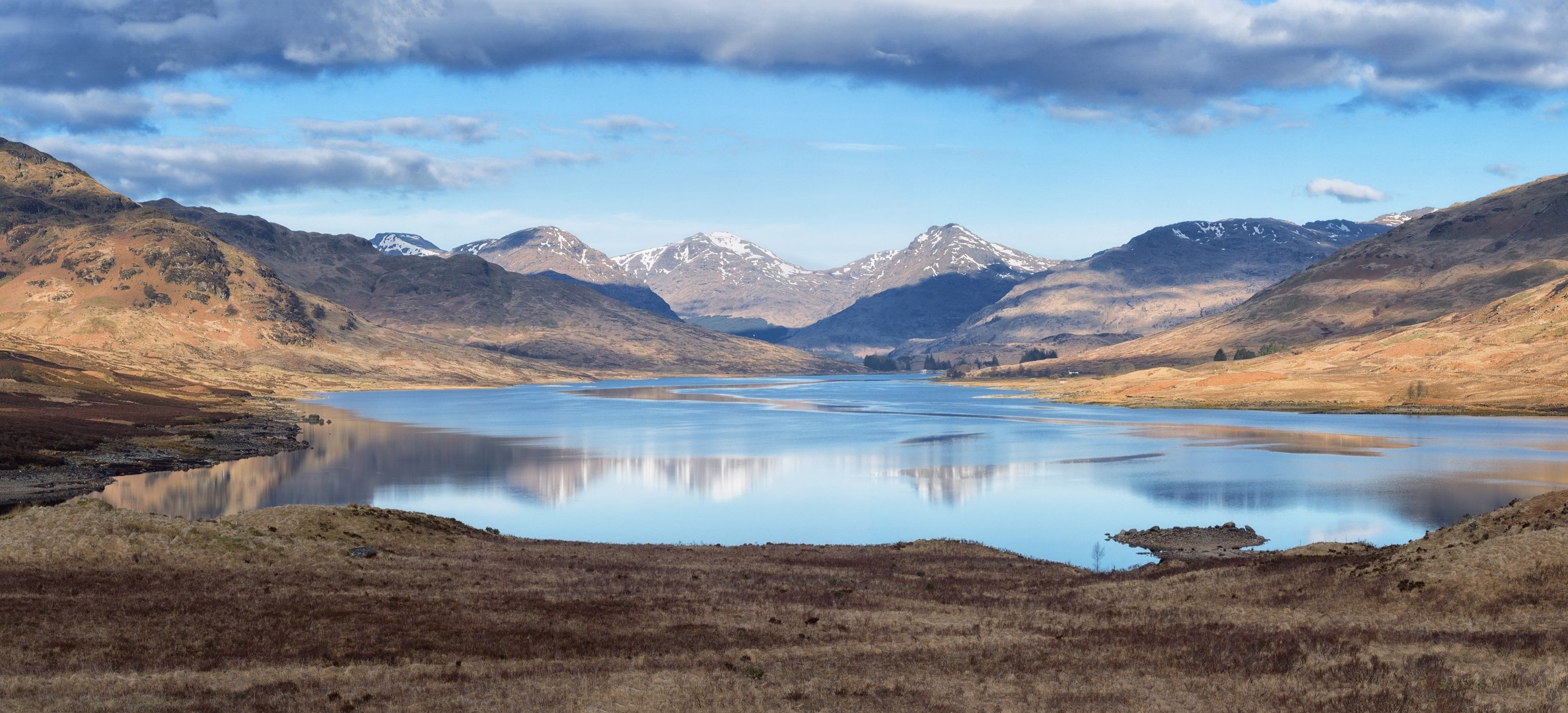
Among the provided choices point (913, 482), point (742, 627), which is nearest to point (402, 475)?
point (913, 482)

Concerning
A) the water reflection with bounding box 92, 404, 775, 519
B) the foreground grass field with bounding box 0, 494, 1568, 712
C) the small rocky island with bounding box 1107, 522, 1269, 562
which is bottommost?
the water reflection with bounding box 92, 404, 775, 519

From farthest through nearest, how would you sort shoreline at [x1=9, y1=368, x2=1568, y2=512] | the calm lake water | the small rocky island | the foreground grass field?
shoreline at [x1=9, y1=368, x2=1568, y2=512] → the calm lake water → the small rocky island → the foreground grass field

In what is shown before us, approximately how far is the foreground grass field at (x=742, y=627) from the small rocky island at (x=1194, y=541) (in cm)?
1459

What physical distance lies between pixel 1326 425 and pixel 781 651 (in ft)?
562

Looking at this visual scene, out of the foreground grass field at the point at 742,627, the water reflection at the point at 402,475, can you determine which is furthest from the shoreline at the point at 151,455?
the foreground grass field at the point at 742,627

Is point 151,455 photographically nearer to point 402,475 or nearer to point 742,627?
point 402,475

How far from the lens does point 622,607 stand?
3572 centimetres

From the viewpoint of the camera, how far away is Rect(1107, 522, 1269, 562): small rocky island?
62.2 meters

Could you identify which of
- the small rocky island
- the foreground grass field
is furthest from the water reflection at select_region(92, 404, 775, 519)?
the small rocky island

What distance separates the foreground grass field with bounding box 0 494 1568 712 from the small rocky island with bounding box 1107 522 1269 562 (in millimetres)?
14590

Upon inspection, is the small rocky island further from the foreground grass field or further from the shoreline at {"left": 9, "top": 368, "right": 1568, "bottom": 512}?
the shoreline at {"left": 9, "top": 368, "right": 1568, "bottom": 512}

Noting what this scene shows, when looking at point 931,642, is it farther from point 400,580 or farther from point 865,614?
point 400,580

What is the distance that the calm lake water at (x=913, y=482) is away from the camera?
7938cm

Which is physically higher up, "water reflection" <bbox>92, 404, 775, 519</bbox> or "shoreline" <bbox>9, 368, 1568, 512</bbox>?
"shoreline" <bbox>9, 368, 1568, 512</bbox>
